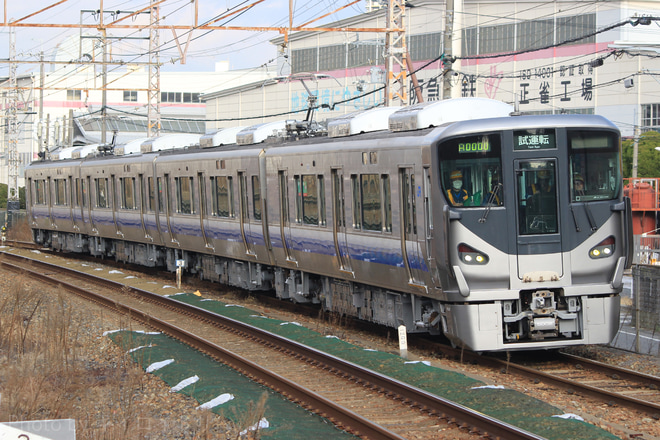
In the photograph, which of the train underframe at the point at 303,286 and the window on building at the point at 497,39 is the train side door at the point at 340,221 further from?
the window on building at the point at 497,39

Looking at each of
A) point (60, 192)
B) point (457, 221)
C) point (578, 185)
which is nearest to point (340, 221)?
point (457, 221)

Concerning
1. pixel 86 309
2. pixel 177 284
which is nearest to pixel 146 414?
pixel 86 309

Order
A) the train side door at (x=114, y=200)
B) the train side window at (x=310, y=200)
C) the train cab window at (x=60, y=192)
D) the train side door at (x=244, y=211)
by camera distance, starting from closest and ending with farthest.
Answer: the train side window at (x=310, y=200), the train side door at (x=244, y=211), the train side door at (x=114, y=200), the train cab window at (x=60, y=192)

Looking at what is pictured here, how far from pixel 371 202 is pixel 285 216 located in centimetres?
359

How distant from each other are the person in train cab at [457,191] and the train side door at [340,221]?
330 centimetres

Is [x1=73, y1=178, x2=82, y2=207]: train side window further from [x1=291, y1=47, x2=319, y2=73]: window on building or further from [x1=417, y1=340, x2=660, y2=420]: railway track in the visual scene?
[x1=291, y1=47, x2=319, y2=73]: window on building

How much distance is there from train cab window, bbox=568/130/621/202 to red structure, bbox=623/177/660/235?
24.0 m

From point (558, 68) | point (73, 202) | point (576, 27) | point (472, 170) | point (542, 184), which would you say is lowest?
point (73, 202)

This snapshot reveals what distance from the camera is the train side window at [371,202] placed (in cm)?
1260

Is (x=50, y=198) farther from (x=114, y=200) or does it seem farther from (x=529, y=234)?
(x=529, y=234)

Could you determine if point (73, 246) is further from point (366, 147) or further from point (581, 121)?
point (581, 121)

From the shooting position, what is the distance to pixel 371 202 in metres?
12.9

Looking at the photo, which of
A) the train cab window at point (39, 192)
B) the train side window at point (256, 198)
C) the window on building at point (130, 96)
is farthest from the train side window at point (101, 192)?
the window on building at point (130, 96)

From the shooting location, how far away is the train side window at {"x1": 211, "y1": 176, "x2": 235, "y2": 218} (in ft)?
60.7
